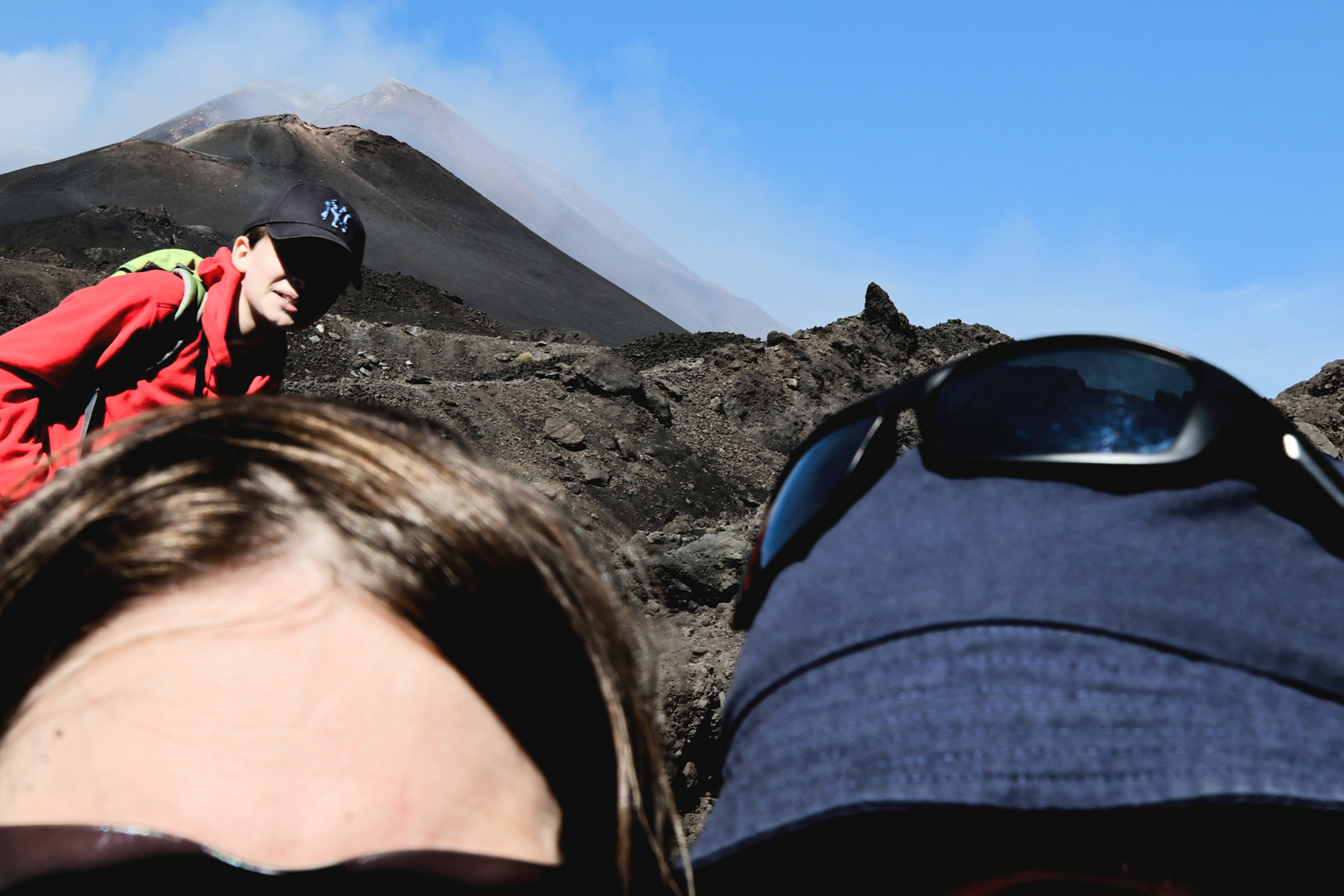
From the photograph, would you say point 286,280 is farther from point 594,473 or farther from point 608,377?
point 608,377

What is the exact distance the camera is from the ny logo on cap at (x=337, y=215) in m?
2.50

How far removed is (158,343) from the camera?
2090mm

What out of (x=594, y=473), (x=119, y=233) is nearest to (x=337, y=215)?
(x=594, y=473)

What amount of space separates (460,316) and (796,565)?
20.2m

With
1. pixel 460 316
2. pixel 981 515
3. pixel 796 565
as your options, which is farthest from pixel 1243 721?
pixel 460 316

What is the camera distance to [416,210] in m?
36.3

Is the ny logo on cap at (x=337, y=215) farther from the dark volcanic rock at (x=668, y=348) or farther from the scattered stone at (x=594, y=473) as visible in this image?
the dark volcanic rock at (x=668, y=348)

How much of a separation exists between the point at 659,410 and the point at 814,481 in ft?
32.2

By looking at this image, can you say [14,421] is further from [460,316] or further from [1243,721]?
[460,316]

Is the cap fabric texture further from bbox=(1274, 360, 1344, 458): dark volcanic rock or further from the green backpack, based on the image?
bbox=(1274, 360, 1344, 458): dark volcanic rock

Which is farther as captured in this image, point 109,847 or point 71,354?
point 71,354

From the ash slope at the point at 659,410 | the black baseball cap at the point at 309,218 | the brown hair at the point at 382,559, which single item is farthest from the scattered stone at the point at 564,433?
the brown hair at the point at 382,559

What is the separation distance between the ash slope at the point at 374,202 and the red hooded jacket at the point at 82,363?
25977mm

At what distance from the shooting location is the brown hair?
702 mm
